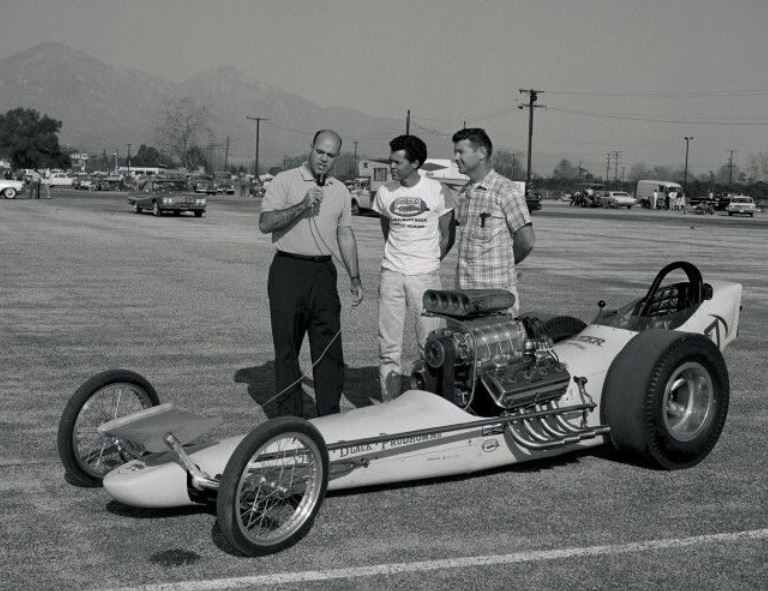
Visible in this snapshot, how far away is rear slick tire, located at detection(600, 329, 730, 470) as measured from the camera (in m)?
6.37

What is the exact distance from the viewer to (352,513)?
5.64 meters

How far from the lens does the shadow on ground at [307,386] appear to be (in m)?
8.34

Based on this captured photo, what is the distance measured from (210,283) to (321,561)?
12.5 m

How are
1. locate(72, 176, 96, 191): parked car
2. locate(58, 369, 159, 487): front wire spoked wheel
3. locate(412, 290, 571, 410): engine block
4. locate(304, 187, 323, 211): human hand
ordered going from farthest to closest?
locate(72, 176, 96, 191): parked car
locate(304, 187, 323, 211): human hand
locate(412, 290, 571, 410): engine block
locate(58, 369, 159, 487): front wire spoked wheel

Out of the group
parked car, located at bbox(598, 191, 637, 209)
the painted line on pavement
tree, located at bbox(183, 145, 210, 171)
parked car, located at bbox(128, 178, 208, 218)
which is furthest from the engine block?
tree, located at bbox(183, 145, 210, 171)

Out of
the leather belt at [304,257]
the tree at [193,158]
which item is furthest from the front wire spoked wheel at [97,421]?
the tree at [193,158]

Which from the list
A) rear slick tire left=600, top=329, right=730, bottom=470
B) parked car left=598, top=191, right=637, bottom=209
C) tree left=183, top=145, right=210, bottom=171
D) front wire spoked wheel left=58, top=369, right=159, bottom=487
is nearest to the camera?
front wire spoked wheel left=58, top=369, right=159, bottom=487

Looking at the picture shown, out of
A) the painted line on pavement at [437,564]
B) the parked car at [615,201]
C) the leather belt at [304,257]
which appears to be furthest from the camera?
the parked car at [615,201]

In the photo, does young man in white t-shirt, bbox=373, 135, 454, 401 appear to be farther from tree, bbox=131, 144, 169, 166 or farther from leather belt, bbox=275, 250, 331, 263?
tree, bbox=131, 144, 169, 166

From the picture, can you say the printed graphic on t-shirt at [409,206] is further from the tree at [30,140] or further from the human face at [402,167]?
the tree at [30,140]

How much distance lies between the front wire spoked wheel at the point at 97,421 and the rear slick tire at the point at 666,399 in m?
2.89

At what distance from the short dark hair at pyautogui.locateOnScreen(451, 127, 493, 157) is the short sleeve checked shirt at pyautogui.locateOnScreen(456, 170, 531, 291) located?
23 cm

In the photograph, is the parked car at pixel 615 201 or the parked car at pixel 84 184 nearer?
the parked car at pixel 615 201

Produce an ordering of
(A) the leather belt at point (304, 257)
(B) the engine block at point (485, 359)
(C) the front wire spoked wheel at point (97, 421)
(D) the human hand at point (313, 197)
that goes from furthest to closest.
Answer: (A) the leather belt at point (304, 257), (D) the human hand at point (313, 197), (B) the engine block at point (485, 359), (C) the front wire spoked wheel at point (97, 421)
